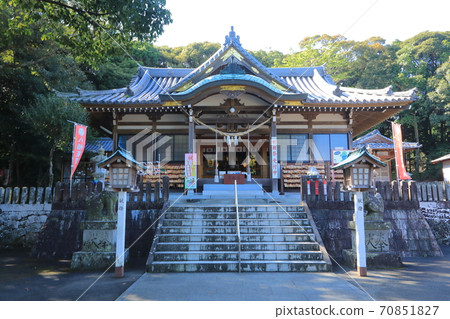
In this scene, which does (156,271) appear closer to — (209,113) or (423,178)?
(209,113)

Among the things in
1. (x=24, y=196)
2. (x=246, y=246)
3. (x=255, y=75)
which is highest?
(x=255, y=75)

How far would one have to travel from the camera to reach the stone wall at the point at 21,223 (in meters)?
10.6


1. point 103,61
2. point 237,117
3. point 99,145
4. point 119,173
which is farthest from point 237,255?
point 99,145

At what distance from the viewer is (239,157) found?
51.4ft

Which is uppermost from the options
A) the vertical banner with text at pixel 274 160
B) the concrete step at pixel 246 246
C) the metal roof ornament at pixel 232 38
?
the metal roof ornament at pixel 232 38

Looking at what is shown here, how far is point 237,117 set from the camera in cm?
1270

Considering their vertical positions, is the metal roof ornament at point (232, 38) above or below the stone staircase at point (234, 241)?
above

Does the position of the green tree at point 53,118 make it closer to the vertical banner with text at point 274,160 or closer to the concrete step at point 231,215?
the concrete step at point 231,215

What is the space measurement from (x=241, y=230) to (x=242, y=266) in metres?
1.42

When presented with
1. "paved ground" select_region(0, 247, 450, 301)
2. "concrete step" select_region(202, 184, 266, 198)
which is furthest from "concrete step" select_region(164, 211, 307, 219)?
"concrete step" select_region(202, 184, 266, 198)

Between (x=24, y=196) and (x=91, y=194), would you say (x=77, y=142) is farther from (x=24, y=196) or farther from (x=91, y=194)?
(x=24, y=196)

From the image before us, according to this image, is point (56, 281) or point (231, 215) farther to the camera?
point (231, 215)

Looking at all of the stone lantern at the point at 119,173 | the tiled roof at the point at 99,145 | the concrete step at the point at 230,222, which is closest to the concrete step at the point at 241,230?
the concrete step at the point at 230,222

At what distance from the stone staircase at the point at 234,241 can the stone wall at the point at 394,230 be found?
75cm
